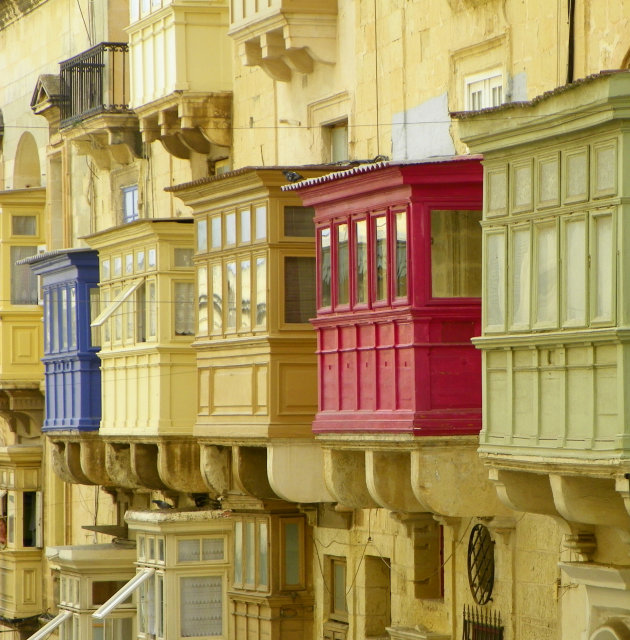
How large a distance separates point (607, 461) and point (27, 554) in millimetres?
20956

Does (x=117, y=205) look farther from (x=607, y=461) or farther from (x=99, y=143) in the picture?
(x=607, y=461)

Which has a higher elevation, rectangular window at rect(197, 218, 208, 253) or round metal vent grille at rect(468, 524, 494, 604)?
rectangular window at rect(197, 218, 208, 253)

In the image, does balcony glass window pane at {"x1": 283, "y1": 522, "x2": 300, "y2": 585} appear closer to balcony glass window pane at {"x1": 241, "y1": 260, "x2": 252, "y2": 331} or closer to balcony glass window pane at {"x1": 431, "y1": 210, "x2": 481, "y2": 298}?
balcony glass window pane at {"x1": 241, "y1": 260, "x2": 252, "y2": 331}

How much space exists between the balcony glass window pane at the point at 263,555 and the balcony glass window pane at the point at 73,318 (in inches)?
212

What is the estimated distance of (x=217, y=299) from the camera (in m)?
24.7

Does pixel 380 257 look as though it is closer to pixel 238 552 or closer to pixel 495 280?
pixel 495 280

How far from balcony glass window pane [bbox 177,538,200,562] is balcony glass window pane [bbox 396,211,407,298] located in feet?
23.1

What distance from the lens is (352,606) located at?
24609 mm

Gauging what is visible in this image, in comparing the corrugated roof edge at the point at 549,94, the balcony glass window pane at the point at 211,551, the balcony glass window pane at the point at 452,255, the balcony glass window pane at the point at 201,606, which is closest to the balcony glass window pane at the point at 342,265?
the balcony glass window pane at the point at 452,255

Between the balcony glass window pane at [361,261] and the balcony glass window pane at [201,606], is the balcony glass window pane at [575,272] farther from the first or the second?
the balcony glass window pane at [201,606]

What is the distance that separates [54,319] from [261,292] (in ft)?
26.0

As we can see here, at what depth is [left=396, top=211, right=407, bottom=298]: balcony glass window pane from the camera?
66.3 ft

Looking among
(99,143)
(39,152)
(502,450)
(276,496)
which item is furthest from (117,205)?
(502,450)

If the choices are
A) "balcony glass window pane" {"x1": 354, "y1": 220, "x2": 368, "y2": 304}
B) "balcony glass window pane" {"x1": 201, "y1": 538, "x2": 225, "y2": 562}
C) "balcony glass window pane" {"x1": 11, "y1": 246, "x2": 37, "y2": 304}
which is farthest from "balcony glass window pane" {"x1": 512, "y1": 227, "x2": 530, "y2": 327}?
"balcony glass window pane" {"x1": 11, "y1": 246, "x2": 37, "y2": 304}
